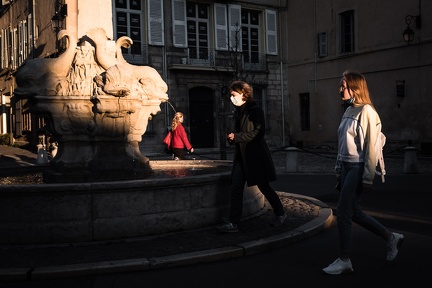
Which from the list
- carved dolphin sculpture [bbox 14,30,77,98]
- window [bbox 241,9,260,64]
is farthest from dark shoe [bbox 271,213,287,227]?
window [bbox 241,9,260,64]

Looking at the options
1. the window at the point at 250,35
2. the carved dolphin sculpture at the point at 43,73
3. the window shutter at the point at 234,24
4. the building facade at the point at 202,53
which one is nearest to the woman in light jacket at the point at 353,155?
the carved dolphin sculpture at the point at 43,73

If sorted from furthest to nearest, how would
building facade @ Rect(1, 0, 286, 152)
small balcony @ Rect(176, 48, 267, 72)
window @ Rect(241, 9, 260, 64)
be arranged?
window @ Rect(241, 9, 260, 64) → small balcony @ Rect(176, 48, 267, 72) → building facade @ Rect(1, 0, 286, 152)

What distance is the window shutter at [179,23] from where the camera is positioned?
985 inches

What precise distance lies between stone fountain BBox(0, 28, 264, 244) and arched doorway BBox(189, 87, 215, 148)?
60.5 ft

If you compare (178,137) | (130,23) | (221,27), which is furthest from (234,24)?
(178,137)

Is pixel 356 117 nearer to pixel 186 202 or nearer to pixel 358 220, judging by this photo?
pixel 358 220

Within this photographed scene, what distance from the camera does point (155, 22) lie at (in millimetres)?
24422

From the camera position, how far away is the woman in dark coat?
579cm

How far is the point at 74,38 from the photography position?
701 centimetres

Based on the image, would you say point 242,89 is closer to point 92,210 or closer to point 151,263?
point 92,210

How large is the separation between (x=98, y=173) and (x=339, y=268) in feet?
11.6

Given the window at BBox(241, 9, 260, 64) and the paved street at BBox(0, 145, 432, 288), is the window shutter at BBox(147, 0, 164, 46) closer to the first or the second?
the window at BBox(241, 9, 260, 64)

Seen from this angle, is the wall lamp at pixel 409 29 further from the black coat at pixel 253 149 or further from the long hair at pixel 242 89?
the black coat at pixel 253 149

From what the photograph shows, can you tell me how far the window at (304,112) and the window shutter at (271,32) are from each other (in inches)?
116
